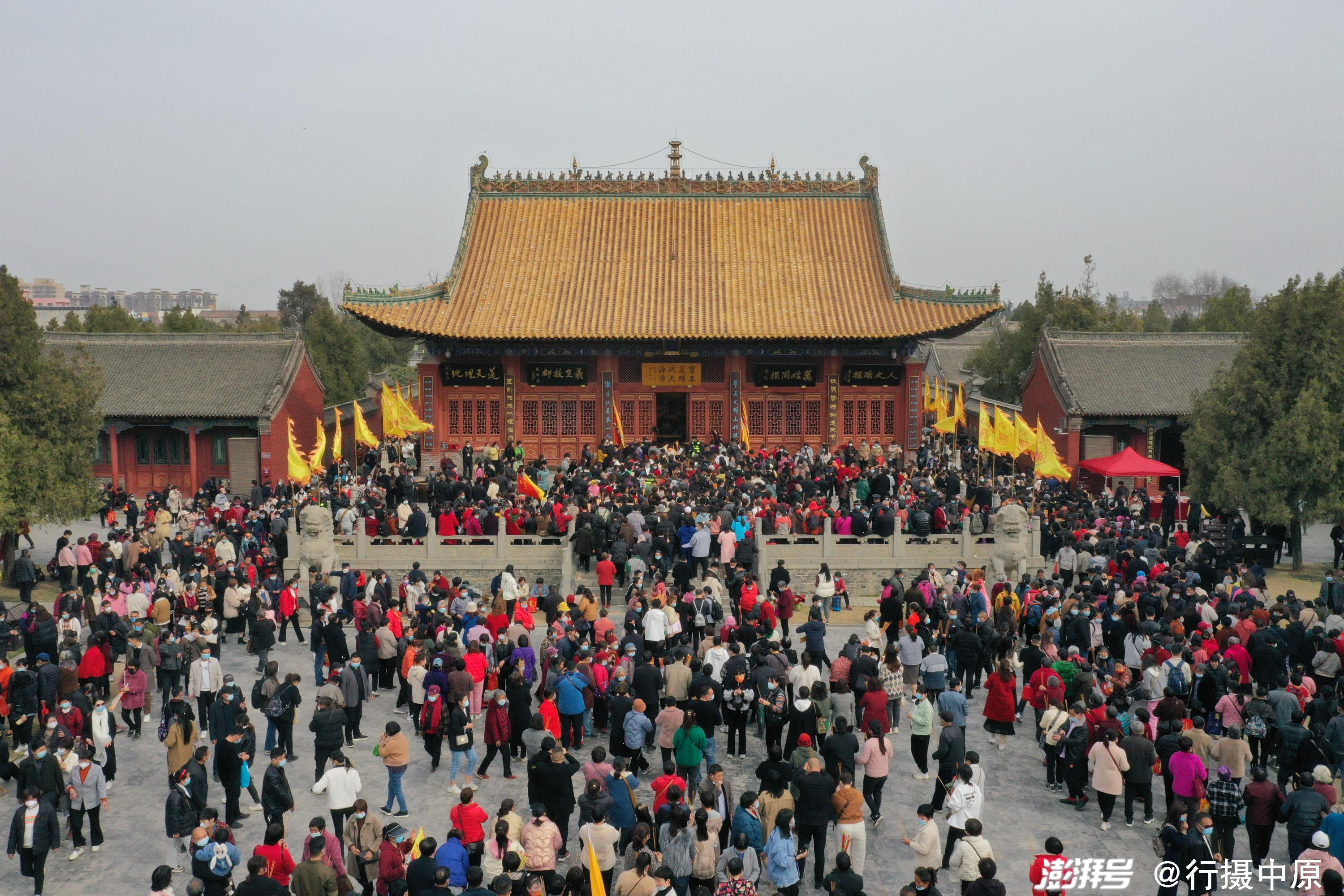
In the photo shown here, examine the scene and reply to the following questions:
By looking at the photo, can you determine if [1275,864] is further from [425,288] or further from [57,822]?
[425,288]

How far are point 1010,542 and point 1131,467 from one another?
6.92 metres

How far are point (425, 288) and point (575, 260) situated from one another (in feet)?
17.8

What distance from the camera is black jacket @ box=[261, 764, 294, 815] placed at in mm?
10930

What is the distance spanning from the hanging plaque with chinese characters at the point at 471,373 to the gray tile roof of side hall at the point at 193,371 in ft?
16.9

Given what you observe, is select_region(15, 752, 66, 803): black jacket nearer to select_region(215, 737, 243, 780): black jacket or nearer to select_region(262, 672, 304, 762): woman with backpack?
select_region(215, 737, 243, 780): black jacket

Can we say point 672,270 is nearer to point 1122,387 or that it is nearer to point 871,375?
point 871,375

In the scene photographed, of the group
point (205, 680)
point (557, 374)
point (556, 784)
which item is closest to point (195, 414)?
point (557, 374)

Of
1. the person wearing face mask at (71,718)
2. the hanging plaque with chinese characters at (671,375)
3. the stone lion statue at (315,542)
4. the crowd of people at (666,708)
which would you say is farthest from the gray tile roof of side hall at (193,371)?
the person wearing face mask at (71,718)

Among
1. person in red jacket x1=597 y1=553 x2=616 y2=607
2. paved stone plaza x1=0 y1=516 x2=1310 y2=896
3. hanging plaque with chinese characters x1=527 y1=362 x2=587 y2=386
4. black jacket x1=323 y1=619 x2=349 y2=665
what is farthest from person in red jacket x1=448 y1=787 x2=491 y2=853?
hanging plaque with chinese characters x1=527 y1=362 x2=587 y2=386

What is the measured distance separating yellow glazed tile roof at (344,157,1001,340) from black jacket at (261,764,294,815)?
988 inches

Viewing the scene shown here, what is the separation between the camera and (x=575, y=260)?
3881 cm

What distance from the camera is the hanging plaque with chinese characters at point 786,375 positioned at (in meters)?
37.0

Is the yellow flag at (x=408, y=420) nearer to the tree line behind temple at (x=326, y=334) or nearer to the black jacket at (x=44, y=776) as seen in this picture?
the tree line behind temple at (x=326, y=334)

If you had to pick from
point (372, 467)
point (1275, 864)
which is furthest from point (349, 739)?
point (372, 467)
